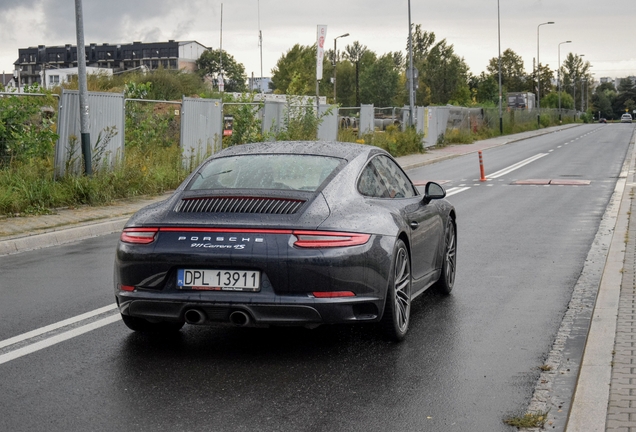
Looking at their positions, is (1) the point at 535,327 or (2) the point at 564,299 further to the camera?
(2) the point at 564,299

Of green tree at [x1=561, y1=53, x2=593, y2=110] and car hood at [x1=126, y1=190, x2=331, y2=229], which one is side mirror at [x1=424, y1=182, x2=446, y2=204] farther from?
green tree at [x1=561, y1=53, x2=593, y2=110]

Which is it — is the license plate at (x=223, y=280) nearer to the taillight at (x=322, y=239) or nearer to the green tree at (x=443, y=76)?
the taillight at (x=322, y=239)

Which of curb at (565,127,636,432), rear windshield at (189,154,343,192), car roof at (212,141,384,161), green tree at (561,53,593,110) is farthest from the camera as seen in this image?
green tree at (561,53,593,110)

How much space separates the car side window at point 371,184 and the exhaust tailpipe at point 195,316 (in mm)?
1474

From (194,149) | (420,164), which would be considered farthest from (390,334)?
(420,164)

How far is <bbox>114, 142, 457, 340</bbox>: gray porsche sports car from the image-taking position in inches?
228

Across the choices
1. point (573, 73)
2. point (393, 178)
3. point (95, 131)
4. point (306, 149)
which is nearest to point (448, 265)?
point (393, 178)

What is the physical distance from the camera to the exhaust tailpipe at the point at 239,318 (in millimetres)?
5832

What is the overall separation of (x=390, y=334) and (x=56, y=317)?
2.75 meters

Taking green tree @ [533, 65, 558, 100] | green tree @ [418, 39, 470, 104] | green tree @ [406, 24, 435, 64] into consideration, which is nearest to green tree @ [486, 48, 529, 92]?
green tree @ [533, 65, 558, 100]

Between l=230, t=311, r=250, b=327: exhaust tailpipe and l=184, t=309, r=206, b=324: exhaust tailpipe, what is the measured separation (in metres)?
0.19

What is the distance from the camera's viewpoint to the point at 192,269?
5871mm

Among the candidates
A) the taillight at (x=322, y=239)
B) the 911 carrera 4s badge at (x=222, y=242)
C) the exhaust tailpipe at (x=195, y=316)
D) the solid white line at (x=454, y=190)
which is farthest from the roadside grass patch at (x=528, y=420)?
the solid white line at (x=454, y=190)

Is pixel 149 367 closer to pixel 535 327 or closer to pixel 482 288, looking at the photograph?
pixel 535 327
